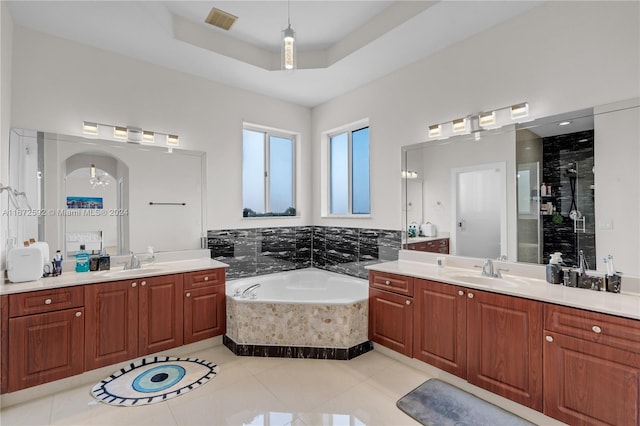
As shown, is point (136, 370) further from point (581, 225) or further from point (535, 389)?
point (581, 225)

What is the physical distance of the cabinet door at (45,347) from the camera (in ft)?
7.02

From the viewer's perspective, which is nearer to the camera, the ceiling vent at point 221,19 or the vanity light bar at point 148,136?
the ceiling vent at point 221,19

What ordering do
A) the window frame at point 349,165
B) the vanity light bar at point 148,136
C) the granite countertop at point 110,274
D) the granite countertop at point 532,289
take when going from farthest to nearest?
the window frame at point 349,165 < the vanity light bar at point 148,136 < the granite countertop at point 110,274 < the granite countertop at point 532,289

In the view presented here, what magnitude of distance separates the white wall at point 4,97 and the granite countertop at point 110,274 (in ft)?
0.93

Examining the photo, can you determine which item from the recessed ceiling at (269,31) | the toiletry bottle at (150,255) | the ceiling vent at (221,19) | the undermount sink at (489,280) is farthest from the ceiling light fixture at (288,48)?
the toiletry bottle at (150,255)

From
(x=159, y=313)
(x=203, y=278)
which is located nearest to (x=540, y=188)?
(x=203, y=278)

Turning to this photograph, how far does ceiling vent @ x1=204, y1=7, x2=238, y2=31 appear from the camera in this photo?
8.95 ft

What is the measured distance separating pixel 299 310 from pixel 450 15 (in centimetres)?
286

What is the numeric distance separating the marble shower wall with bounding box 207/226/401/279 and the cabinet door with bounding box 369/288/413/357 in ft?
2.35

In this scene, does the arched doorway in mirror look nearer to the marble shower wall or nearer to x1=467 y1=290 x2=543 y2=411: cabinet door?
the marble shower wall

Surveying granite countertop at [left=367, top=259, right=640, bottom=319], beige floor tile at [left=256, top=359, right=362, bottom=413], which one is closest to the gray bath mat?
beige floor tile at [left=256, top=359, right=362, bottom=413]

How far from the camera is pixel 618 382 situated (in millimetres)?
1630

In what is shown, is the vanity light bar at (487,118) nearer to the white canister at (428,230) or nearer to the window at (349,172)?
the white canister at (428,230)

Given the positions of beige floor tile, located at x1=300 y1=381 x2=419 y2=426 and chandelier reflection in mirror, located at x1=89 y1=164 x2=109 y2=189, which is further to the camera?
chandelier reflection in mirror, located at x1=89 y1=164 x2=109 y2=189
